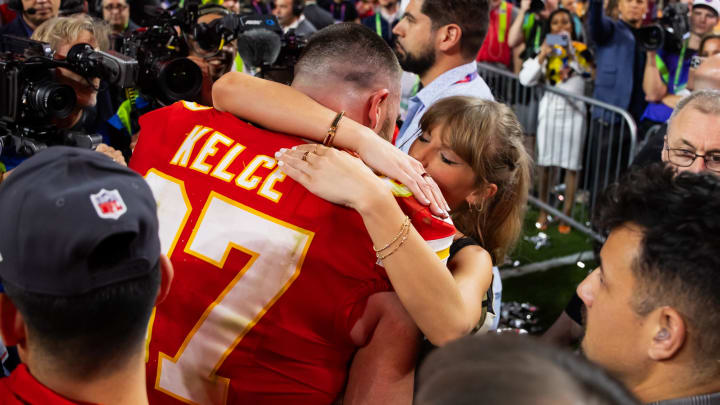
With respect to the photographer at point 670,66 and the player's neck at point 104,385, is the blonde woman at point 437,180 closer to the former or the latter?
the player's neck at point 104,385

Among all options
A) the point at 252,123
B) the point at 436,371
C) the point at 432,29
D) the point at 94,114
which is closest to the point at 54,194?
the point at 436,371

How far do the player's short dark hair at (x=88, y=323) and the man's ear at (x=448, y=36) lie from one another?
302 centimetres

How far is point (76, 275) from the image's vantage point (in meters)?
1.20

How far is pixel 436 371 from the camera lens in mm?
907

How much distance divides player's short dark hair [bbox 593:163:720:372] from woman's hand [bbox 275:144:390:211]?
1.96ft

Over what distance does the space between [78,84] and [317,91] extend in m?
1.45

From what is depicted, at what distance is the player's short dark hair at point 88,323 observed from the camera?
1.22 meters

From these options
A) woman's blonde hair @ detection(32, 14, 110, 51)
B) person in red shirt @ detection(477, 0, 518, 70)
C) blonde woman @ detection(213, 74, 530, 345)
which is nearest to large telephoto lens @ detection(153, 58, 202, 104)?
woman's blonde hair @ detection(32, 14, 110, 51)

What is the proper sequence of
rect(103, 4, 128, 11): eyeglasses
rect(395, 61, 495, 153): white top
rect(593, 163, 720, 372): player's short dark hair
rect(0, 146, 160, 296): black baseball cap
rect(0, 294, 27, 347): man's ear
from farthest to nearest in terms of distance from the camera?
rect(103, 4, 128, 11): eyeglasses
rect(395, 61, 495, 153): white top
rect(593, 163, 720, 372): player's short dark hair
rect(0, 294, 27, 347): man's ear
rect(0, 146, 160, 296): black baseball cap

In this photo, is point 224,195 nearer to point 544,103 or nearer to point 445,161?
point 445,161

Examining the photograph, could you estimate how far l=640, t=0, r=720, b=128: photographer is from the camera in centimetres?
638

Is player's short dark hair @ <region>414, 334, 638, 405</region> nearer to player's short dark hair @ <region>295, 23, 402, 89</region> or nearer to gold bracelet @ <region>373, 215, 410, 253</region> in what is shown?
gold bracelet @ <region>373, 215, 410, 253</region>

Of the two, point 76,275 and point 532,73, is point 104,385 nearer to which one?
point 76,275

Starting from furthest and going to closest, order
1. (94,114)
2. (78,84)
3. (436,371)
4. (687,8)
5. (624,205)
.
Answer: (687,8), (94,114), (78,84), (624,205), (436,371)
